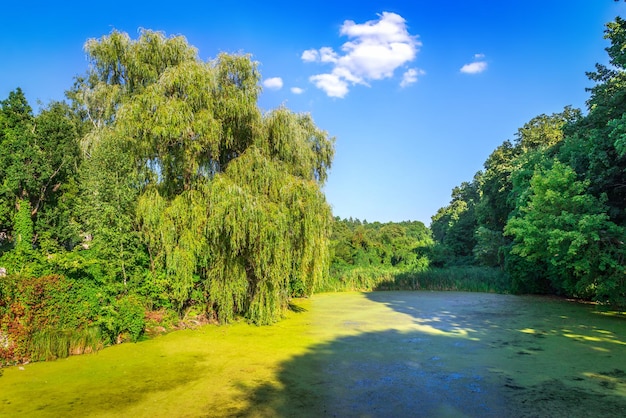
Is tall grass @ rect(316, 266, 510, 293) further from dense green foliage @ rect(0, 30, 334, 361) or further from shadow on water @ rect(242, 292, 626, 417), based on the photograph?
dense green foliage @ rect(0, 30, 334, 361)

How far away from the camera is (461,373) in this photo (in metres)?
6.13

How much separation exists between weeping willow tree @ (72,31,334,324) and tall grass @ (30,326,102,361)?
2.18 meters

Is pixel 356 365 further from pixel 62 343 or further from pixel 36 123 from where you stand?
pixel 36 123

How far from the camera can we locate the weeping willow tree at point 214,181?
9.02 meters

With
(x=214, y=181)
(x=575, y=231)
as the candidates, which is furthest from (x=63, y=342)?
(x=575, y=231)

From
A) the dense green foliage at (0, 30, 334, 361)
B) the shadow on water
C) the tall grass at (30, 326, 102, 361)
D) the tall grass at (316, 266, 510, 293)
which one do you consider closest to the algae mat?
the shadow on water

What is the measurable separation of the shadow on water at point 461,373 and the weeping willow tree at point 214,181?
2741 millimetres

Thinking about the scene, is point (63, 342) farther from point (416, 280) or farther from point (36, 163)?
point (416, 280)

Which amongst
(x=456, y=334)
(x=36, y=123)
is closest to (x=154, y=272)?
(x=456, y=334)

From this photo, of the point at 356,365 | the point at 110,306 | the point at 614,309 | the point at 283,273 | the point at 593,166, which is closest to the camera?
the point at 356,365

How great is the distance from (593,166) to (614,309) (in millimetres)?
4857

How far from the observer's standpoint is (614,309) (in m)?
12.6

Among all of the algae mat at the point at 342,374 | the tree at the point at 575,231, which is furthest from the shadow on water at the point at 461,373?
the tree at the point at 575,231

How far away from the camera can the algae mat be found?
475 centimetres
